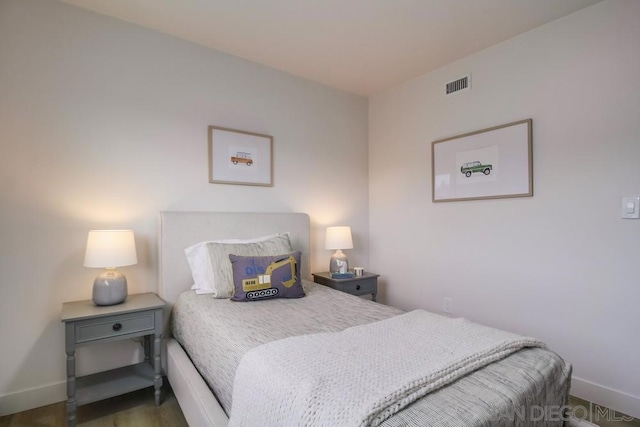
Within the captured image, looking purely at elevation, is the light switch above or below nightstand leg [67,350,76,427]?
above

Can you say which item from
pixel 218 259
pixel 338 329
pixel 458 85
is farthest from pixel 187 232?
pixel 458 85

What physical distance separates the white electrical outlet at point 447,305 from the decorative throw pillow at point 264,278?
144cm

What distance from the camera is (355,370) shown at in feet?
3.43

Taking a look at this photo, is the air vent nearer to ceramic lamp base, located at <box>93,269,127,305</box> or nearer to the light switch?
the light switch

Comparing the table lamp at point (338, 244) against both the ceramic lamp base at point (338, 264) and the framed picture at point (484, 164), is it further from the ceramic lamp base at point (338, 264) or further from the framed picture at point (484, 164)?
the framed picture at point (484, 164)

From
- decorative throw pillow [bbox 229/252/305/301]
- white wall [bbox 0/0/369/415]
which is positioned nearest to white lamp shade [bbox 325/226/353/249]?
white wall [bbox 0/0/369/415]

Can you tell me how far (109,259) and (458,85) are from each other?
2936mm

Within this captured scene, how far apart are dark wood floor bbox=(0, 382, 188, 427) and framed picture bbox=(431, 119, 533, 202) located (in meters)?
2.59

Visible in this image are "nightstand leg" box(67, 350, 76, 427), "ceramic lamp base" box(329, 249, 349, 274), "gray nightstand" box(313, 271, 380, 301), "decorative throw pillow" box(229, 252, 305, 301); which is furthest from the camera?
"ceramic lamp base" box(329, 249, 349, 274)

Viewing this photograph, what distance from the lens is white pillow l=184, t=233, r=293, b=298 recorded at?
2.13 meters

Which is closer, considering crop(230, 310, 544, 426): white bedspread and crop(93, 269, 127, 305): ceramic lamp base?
crop(230, 310, 544, 426): white bedspread

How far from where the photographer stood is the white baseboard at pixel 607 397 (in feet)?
6.33

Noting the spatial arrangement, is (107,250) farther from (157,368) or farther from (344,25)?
(344,25)

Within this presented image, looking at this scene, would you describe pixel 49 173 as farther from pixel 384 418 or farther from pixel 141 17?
pixel 384 418
